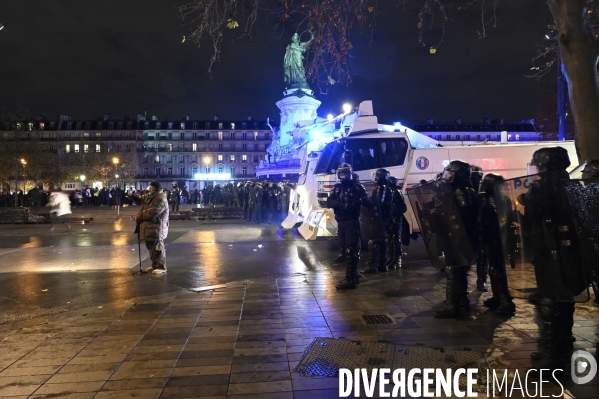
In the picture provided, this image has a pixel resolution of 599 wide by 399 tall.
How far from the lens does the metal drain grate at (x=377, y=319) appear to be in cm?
543

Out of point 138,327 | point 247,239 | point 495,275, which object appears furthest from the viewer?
point 247,239

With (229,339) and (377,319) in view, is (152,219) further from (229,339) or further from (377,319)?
(377,319)

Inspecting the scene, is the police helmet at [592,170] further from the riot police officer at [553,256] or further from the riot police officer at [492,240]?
the riot police officer at [492,240]

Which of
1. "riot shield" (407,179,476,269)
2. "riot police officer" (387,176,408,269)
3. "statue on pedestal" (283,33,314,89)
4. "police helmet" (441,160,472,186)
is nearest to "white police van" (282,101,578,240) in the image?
"riot police officer" (387,176,408,269)

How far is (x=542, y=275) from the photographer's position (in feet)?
12.8

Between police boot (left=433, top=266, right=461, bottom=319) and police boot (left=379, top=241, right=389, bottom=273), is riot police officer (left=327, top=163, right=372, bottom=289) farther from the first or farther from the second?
police boot (left=433, top=266, right=461, bottom=319)

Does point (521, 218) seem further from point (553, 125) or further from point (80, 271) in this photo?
point (553, 125)

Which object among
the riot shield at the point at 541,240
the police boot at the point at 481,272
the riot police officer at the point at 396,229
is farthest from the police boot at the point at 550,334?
the riot police officer at the point at 396,229

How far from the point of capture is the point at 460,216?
17.8ft

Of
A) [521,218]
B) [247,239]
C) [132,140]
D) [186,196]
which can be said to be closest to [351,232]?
[521,218]

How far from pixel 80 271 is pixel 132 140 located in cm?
9099

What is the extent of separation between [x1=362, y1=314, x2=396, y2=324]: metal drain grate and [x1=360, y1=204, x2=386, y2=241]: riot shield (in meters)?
3.06

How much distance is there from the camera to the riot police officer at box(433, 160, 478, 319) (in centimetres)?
546

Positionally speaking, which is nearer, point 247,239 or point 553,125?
point 247,239
